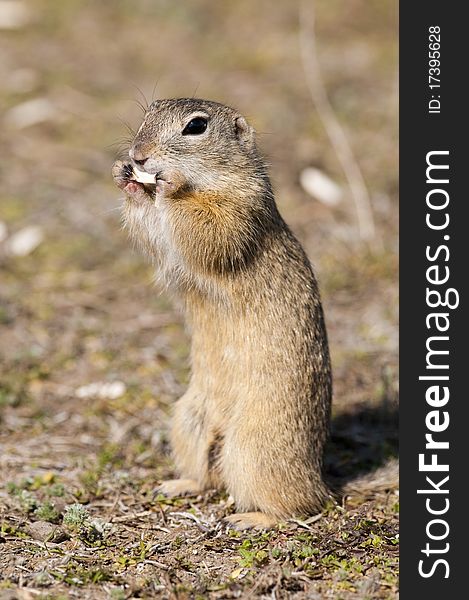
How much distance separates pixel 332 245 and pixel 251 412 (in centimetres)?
391

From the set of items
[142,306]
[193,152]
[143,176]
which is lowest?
[143,176]

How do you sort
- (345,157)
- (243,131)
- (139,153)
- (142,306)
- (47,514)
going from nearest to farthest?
(139,153) → (47,514) → (243,131) → (142,306) → (345,157)

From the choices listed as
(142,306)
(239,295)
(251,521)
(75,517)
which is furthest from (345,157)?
(75,517)

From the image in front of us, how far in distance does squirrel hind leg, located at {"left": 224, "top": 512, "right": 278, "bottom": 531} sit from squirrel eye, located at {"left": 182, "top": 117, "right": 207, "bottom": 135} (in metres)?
2.05

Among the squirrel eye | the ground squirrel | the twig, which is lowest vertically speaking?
the ground squirrel

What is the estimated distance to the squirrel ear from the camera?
519 cm

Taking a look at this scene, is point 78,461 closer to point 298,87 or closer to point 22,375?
point 22,375

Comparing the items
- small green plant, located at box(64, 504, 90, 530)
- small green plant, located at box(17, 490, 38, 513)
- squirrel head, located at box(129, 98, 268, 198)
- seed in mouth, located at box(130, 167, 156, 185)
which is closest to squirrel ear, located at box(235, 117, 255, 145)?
squirrel head, located at box(129, 98, 268, 198)

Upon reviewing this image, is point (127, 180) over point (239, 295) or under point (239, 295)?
over

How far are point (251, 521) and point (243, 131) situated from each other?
84.7 inches

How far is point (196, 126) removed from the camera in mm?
4902

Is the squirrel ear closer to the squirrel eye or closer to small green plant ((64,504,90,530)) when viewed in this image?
the squirrel eye

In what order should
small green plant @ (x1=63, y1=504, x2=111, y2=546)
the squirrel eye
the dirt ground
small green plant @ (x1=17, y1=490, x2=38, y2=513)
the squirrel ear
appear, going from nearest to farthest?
the dirt ground, small green plant @ (x1=63, y1=504, x2=111, y2=546), the squirrel eye, small green plant @ (x1=17, y1=490, x2=38, y2=513), the squirrel ear

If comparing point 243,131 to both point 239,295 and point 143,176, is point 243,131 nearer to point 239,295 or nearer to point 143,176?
point 143,176
